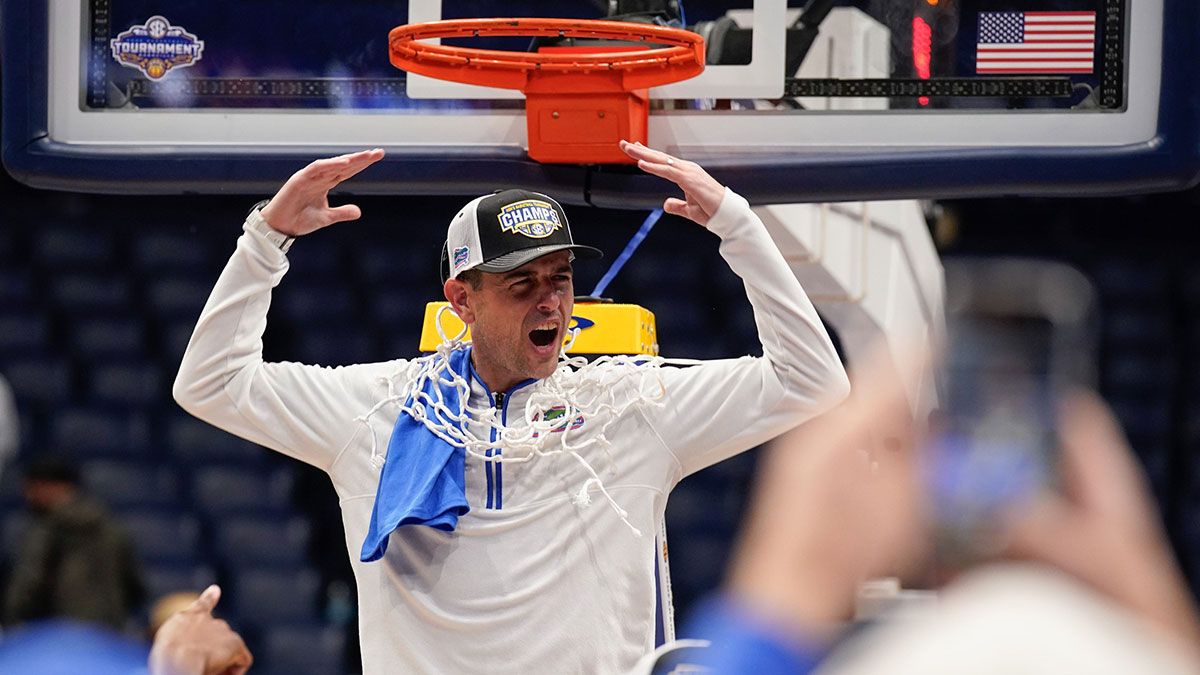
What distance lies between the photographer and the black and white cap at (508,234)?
2.77 m

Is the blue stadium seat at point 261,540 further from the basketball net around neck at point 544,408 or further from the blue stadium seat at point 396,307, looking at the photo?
the basketball net around neck at point 544,408

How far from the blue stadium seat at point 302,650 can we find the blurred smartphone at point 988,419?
485 centimetres

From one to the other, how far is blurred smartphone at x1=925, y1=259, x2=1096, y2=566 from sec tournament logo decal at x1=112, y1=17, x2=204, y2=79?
6.80 feet

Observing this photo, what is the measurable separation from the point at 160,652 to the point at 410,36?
1.32 m

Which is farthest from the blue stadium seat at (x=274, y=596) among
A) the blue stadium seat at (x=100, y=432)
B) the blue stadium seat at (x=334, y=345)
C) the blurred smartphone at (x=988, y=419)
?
the blurred smartphone at (x=988, y=419)

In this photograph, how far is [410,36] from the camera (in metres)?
3.05

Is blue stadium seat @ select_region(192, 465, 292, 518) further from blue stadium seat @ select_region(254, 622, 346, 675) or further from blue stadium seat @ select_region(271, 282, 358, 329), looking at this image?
blue stadium seat @ select_region(271, 282, 358, 329)

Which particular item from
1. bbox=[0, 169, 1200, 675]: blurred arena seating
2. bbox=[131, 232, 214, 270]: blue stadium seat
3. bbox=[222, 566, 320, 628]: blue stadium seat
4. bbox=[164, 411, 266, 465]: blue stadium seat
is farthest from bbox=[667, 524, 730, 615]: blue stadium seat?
bbox=[131, 232, 214, 270]: blue stadium seat

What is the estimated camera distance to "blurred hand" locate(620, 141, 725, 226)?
2.69 meters

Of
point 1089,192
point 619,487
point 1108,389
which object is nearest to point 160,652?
point 619,487

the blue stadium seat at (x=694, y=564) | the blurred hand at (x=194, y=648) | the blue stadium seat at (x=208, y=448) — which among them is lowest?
the blue stadium seat at (x=694, y=564)

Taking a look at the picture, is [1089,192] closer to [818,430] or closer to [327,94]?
[327,94]

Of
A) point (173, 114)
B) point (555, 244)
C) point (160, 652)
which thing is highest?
point (173, 114)

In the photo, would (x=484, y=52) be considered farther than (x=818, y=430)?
Yes
